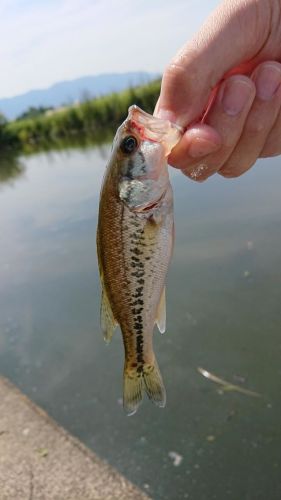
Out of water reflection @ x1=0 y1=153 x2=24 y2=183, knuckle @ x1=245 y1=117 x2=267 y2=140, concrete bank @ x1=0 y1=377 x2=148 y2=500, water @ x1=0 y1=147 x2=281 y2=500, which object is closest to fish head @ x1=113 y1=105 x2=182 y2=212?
knuckle @ x1=245 y1=117 x2=267 y2=140

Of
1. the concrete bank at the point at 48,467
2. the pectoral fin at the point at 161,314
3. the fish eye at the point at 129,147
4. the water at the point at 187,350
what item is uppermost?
the fish eye at the point at 129,147

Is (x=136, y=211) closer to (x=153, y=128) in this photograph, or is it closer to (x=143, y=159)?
(x=143, y=159)

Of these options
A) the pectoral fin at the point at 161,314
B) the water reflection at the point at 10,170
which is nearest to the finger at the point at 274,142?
the pectoral fin at the point at 161,314

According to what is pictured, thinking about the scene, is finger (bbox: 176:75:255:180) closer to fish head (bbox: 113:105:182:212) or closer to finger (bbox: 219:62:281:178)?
finger (bbox: 219:62:281:178)

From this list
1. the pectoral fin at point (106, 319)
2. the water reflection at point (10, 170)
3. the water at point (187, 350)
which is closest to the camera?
the pectoral fin at point (106, 319)

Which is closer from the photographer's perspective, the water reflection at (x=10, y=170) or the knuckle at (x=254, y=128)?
the knuckle at (x=254, y=128)

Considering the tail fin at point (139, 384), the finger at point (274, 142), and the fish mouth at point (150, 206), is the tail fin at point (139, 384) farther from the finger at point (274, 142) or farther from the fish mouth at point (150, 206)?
the finger at point (274, 142)

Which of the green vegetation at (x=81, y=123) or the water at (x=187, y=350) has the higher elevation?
the water at (x=187, y=350)

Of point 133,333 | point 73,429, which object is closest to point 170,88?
point 133,333
